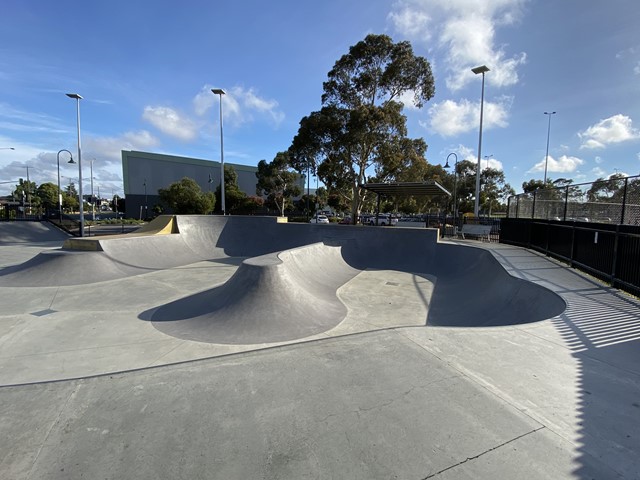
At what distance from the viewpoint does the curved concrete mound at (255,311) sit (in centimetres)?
554

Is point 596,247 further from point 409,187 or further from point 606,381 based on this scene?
point 409,187

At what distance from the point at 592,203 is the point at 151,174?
74177mm

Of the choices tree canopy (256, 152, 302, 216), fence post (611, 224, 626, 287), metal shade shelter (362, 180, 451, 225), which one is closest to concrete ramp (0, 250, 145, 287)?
metal shade shelter (362, 180, 451, 225)

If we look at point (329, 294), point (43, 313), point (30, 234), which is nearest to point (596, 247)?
point (329, 294)

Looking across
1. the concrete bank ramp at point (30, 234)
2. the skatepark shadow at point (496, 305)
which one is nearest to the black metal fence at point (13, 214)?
the concrete bank ramp at point (30, 234)

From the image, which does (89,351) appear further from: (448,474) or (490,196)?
(490,196)

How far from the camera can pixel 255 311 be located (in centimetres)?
605

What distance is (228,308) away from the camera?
20.5 ft

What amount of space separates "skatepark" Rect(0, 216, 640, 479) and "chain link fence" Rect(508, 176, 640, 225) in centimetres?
228

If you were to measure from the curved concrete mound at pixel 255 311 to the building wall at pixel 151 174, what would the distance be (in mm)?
58275

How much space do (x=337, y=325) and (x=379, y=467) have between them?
14.1 feet

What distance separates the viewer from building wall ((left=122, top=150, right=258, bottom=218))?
63.8 m

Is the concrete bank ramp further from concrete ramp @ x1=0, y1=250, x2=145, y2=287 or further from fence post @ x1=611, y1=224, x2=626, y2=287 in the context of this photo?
fence post @ x1=611, y1=224, x2=626, y2=287

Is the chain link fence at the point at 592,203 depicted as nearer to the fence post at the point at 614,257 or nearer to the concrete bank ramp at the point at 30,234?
the fence post at the point at 614,257
